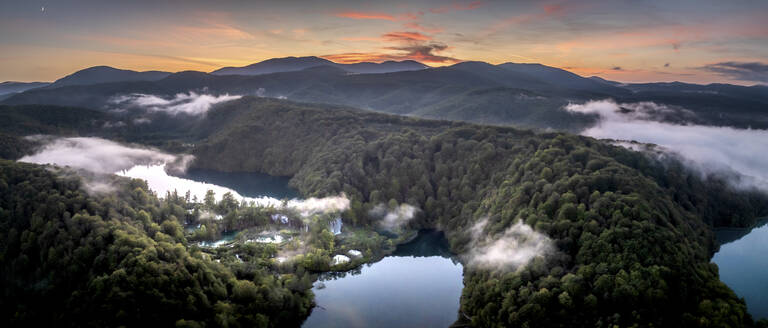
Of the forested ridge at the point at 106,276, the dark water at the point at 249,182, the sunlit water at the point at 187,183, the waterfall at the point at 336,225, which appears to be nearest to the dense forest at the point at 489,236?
the forested ridge at the point at 106,276

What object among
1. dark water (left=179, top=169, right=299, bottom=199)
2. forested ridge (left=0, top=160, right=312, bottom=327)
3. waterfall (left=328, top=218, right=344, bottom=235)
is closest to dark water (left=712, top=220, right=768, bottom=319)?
forested ridge (left=0, top=160, right=312, bottom=327)

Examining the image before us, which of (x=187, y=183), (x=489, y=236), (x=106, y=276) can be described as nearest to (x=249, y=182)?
(x=187, y=183)

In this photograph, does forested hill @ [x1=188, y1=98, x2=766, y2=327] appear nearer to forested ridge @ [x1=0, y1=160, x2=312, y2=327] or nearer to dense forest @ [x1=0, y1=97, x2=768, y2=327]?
dense forest @ [x1=0, y1=97, x2=768, y2=327]

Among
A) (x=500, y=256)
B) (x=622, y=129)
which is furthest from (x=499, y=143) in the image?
(x=622, y=129)

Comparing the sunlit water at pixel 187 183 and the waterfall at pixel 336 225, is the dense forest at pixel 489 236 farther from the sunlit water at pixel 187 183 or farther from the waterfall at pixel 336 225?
the sunlit water at pixel 187 183

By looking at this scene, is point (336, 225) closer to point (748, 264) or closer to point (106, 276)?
point (106, 276)

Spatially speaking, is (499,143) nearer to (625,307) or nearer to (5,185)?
(625,307)
